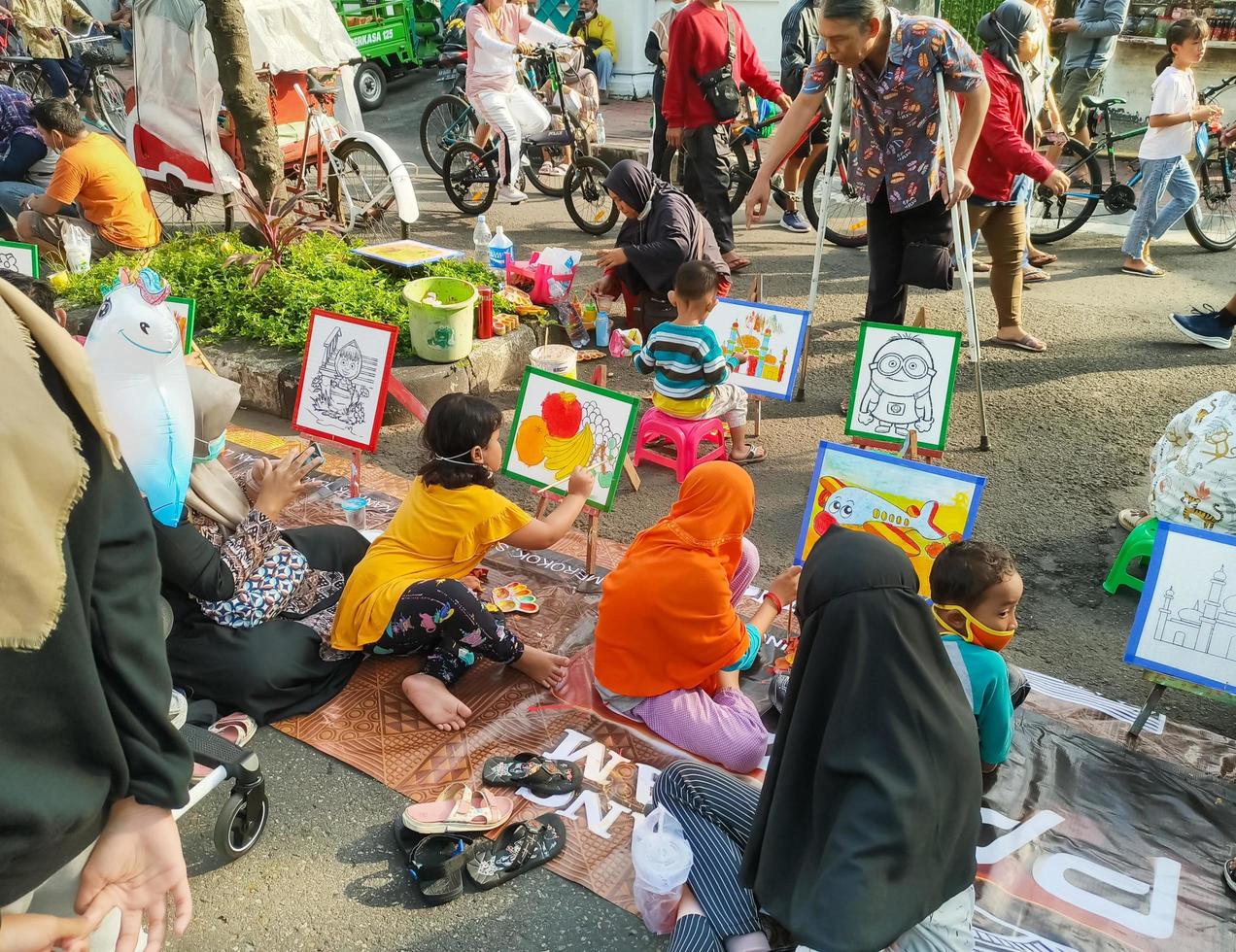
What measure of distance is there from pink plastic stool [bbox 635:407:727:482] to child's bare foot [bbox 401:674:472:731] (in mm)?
1796

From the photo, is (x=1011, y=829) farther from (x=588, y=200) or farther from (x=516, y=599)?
(x=588, y=200)

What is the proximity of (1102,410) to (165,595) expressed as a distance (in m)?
5.20

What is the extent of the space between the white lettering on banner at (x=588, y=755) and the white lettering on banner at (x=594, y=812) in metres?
0.08

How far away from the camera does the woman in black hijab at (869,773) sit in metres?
1.92

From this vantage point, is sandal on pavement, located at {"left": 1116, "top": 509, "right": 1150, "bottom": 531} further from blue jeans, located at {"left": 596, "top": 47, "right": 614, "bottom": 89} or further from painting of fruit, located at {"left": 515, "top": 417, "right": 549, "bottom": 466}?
blue jeans, located at {"left": 596, "top": 47, "right": 614, "bottom": 89}

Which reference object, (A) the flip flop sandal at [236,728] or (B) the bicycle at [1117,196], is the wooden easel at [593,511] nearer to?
(A) the flip flop sandal at [236,728]

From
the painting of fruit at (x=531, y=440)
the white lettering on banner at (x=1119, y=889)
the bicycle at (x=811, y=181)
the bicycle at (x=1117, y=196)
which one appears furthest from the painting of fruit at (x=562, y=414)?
the bicycle at (x=1117, y=196)

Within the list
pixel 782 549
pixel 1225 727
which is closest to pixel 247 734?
pixel 782 549

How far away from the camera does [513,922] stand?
275 centimetres

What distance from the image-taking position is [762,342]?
5.27 m

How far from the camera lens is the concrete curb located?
566 cm

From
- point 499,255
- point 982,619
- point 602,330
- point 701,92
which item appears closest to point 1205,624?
point 982,619

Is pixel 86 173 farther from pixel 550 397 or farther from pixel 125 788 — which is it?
pixel 125 788

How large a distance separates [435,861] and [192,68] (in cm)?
704
